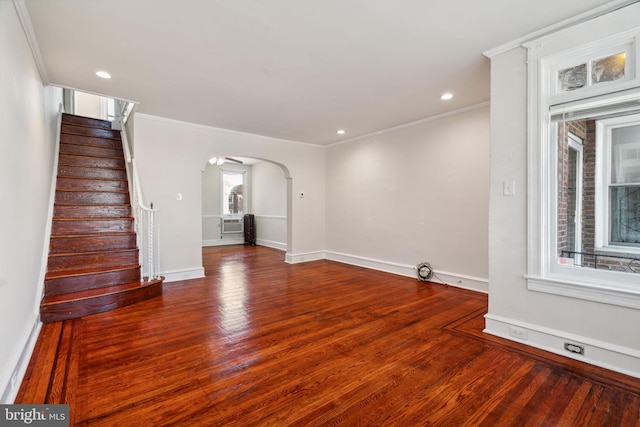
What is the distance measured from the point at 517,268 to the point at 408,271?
2561 mm

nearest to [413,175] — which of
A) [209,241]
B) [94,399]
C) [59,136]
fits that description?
[94,399]

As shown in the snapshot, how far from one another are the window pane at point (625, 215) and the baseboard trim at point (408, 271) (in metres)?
1.94

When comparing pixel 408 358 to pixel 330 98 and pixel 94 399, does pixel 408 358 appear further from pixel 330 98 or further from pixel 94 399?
pixel 330 98

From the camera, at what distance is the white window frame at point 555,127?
2.14m

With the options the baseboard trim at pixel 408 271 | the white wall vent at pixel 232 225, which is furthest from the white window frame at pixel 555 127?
the white wall vent at pixel 232 225

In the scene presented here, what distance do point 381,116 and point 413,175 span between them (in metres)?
1.12

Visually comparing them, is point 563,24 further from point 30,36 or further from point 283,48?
point 30,36

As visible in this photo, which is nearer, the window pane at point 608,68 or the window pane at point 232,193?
the window pane at point 608,68

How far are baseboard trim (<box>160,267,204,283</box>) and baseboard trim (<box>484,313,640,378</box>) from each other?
421cm

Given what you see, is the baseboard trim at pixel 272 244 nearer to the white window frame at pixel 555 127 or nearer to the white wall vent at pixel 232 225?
the white wall vent at pixel 232 225

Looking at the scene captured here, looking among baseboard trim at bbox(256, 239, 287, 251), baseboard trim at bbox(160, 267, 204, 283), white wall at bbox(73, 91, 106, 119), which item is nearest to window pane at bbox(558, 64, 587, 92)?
baseboard trim at bbox(160, 267, 204, 283)

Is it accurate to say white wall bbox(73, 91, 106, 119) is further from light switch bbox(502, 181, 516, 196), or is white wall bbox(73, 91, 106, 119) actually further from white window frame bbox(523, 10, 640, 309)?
white window frame bbox(523, 10, 640, 309)

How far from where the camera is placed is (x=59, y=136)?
4.86m

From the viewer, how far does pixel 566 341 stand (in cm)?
234
